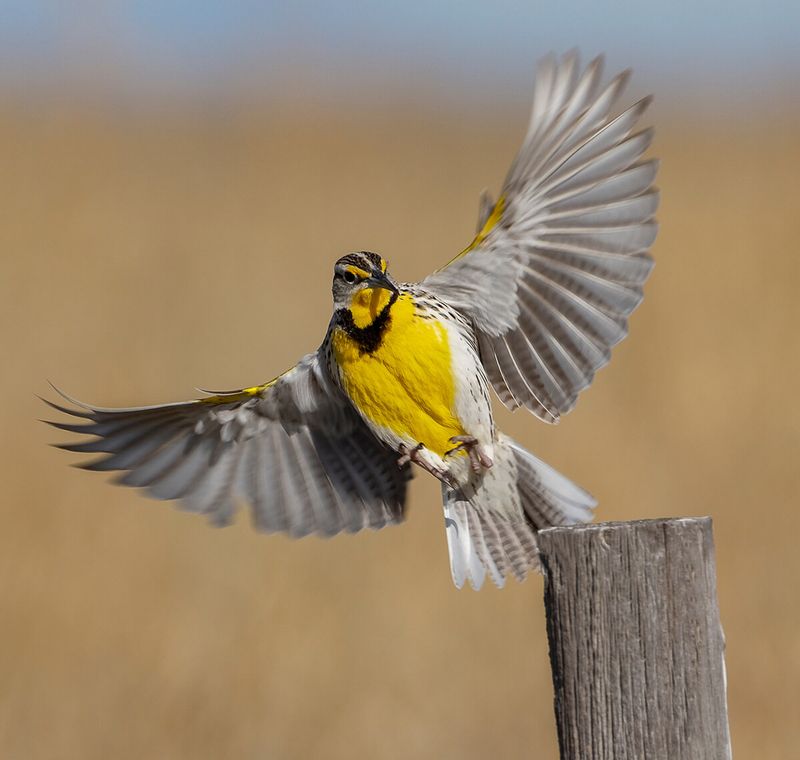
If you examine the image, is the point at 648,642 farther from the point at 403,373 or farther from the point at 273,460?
the point at 273,460

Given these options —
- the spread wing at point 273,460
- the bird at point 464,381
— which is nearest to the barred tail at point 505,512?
the bird at point 464,381

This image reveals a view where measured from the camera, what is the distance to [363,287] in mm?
3732

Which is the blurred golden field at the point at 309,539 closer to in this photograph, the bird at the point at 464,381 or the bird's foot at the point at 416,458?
the bird at the point at 464,381

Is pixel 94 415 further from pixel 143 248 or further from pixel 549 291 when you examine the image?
pixel 143 248

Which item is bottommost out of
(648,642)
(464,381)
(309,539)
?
(648,642)

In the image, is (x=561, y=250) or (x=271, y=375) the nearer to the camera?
(x=561, y=250)

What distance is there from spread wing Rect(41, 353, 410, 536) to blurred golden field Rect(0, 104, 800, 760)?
58.0 inches

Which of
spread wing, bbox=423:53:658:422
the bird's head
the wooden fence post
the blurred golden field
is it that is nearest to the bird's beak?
the bird's head

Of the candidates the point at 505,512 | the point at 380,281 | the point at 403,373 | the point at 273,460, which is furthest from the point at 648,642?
the point at 273,460

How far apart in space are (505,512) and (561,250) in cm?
86

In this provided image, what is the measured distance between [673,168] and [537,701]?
22.6 ft

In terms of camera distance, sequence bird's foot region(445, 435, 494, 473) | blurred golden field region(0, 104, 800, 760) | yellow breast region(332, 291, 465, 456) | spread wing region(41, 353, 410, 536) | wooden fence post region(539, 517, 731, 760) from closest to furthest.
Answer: wooden fence post region(539, 517, 731, 760) < yellow breast region(332, 291, 465, 456) < bird's foot region(445, 435, 494, 473) < spread wing region(41, 353, 410, 536) < blurred golden field region(0, 104, 800, 760)

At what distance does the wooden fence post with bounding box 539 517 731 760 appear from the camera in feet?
7.35

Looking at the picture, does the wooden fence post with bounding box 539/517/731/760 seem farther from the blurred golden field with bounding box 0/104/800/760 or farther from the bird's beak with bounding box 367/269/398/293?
the blurred golden field with bounding box 0/104/800/760
